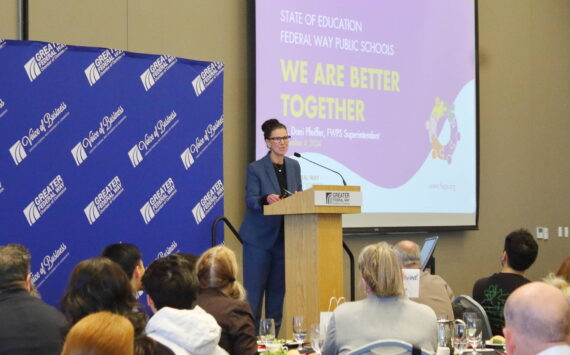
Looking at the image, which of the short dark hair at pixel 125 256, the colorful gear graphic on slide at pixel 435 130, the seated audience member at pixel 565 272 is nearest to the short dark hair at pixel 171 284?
the short dark hair at pixel 125 256

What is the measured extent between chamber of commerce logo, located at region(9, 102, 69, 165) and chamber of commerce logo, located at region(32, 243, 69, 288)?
0.60 m

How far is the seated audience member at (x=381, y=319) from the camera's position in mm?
2871

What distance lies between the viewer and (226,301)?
316cm

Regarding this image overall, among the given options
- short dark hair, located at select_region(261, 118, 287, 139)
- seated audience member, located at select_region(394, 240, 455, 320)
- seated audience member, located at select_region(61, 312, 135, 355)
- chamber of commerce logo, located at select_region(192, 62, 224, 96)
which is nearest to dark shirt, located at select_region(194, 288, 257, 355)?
seated audience member, located at select_region(394, 240, 455, 320)

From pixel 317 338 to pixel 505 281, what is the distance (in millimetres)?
1605

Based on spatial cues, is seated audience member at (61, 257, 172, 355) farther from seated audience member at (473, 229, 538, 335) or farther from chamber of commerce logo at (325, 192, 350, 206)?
seated audience member at (473, 229, 538, 335)

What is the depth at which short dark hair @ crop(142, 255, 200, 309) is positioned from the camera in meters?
2.73

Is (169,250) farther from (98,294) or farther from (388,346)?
(98,294)

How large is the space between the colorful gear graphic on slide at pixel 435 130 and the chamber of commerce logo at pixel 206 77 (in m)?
2.56

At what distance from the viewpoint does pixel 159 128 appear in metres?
5.43

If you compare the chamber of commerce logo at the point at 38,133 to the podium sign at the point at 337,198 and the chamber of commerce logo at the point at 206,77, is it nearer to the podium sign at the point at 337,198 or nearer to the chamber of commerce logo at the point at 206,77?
the chamber of commerce logo at the point at 206,77

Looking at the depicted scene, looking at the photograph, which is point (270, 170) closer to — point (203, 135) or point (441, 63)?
point (203, 135)

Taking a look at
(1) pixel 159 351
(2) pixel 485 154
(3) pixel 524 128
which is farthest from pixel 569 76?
(1) pixel 159 351

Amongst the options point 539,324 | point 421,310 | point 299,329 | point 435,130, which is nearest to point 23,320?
point 299,329
